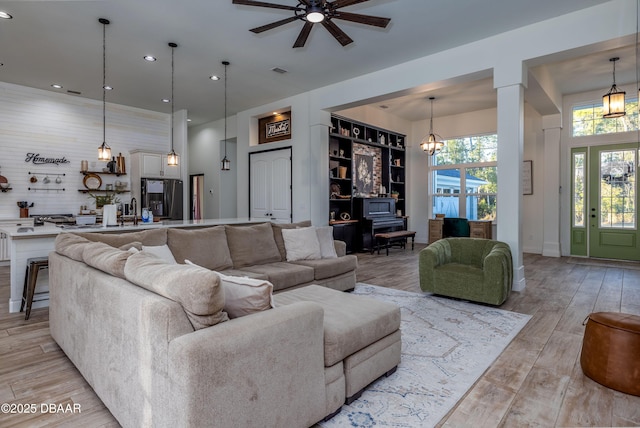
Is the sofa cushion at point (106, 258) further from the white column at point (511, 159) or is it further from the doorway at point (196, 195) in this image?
the doorway at point (196, 195)

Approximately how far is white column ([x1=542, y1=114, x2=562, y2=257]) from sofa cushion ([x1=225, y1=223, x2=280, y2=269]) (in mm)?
6137

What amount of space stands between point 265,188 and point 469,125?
5.32 metres

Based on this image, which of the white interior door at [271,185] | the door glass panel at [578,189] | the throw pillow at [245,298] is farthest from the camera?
the white interior door at [271,185]

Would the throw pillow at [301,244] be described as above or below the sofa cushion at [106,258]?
below

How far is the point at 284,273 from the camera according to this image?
374cm

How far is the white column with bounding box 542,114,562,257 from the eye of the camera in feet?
23.6

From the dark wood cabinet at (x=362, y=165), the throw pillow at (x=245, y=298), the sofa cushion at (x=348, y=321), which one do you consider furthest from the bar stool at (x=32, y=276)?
the dark wood cabinet at (x=362, y=165)

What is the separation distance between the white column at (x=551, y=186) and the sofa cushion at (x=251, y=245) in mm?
6137

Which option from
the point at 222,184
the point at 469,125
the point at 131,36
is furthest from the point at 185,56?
the point at 469,125

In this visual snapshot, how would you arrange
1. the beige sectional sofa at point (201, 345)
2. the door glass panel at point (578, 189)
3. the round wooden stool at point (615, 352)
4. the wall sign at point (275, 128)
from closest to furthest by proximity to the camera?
the beige sectional sofa at point (201, 345), the round wooden stool at point (615, 352), the door glass panel at point (578, 189), the wall sign at point (275, 128)

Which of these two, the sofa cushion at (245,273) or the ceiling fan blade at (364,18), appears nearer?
the ceiling fan blade at (364,18)

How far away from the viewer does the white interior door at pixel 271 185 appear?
287 inches

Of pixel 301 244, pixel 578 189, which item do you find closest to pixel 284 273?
pixel 301 244

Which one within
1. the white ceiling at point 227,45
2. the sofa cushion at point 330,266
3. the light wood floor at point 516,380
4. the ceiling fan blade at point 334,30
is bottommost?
the light wood floor at point 516,380
